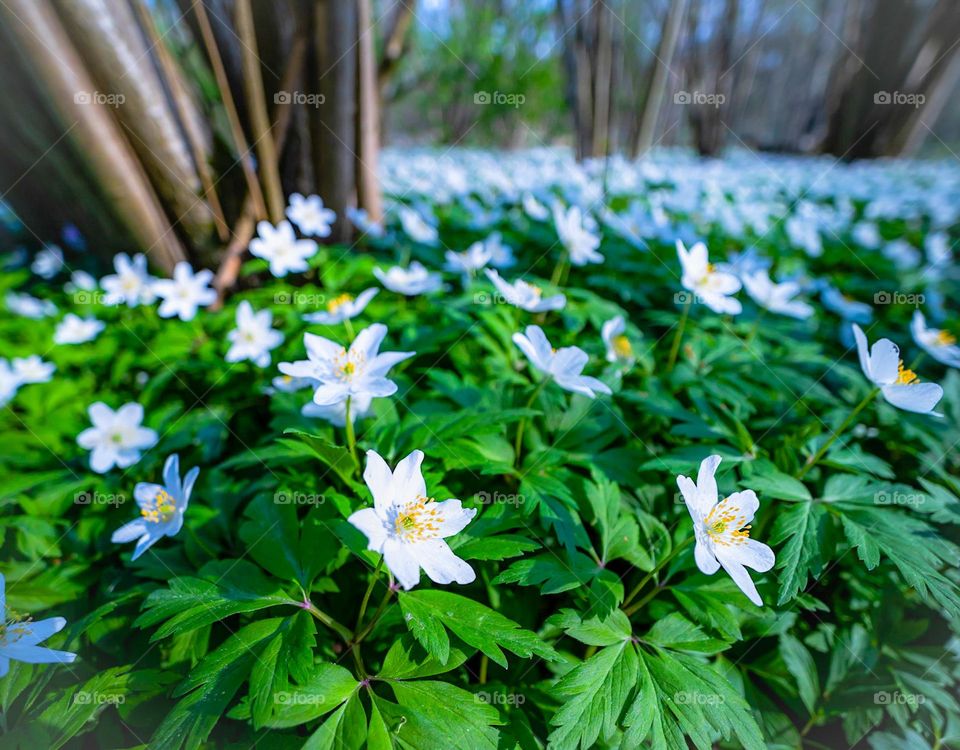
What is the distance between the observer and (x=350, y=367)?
1506 millimetres

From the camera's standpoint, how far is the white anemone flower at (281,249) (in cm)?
269

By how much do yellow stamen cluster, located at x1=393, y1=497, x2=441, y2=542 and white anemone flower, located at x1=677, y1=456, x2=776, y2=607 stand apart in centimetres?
62

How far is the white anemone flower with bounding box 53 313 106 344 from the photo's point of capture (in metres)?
2.69

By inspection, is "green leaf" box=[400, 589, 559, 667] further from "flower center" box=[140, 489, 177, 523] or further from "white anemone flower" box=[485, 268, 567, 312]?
"white anemone flower" box=[485, 268, 567, 312]

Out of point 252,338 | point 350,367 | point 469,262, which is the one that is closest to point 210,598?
point 350,367

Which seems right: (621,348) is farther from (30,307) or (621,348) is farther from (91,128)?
(30,307)

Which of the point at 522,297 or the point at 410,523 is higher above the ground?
the point at 522,297

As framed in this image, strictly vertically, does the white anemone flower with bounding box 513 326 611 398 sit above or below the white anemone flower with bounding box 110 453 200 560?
above

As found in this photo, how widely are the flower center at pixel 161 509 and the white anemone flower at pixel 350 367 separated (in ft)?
1.80

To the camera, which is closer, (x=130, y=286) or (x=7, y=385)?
(x=7, y=385)

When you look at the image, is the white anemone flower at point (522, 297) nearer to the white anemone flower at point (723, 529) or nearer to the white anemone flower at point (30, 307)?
the white anemone flower at point (723, 529)

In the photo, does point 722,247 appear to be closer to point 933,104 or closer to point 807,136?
point 933,104

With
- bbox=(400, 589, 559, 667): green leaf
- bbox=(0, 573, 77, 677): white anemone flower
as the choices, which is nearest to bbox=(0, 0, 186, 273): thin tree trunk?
bbox=(0, 573, 77, 677): white anemone flower

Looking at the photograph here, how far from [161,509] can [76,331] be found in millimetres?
1820
